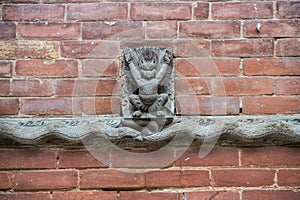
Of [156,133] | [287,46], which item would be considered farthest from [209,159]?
[287,46]

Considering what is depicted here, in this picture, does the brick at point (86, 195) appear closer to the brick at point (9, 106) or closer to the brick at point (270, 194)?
the brick at point (9, 106)

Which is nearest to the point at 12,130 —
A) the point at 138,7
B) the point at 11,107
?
the point at 11,107

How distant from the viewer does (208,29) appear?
271cm

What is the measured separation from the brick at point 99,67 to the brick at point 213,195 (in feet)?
1.99

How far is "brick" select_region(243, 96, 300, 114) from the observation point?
265 centimetres

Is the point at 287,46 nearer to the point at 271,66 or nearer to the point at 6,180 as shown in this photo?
the point at 271,66

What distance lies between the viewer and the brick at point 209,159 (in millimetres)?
2613

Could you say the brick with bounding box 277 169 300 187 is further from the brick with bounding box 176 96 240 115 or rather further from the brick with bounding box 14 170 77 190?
the brick with bounding box 14 170 77 190

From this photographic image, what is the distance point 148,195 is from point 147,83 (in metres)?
0.46

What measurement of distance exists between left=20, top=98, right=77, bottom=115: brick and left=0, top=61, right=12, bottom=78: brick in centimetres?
13

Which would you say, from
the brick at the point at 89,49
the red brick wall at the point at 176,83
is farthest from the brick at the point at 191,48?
the brick at the point at 89,49

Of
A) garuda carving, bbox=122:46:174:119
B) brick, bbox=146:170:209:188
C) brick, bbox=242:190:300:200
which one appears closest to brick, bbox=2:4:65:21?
garuda carving, bbox=122:46:174:119

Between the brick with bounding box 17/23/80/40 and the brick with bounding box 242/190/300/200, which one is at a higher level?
the brick with bounding box 17/23/80/40

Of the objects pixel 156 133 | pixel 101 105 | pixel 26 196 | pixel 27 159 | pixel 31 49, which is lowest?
pixel 26 196
